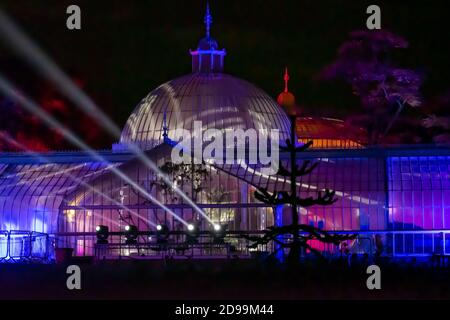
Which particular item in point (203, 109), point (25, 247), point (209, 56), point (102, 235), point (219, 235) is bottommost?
point (25, 247)

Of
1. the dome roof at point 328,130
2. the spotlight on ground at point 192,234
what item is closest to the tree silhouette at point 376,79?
the dome roof at point 328,130

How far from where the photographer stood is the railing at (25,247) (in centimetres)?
5219

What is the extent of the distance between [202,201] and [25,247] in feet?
30.5

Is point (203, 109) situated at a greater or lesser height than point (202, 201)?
greater

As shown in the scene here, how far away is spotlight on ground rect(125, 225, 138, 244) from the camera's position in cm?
5294

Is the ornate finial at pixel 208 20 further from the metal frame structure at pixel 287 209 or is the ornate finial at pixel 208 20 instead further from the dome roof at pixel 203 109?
the metal frame structure at pixel 287 209

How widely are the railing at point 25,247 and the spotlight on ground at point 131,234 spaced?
3.29 meters

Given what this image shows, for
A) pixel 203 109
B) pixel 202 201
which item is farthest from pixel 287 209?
pixel 203 109

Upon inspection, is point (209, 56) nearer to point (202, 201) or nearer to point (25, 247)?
point (202, 201)

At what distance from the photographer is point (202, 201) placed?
59.8m

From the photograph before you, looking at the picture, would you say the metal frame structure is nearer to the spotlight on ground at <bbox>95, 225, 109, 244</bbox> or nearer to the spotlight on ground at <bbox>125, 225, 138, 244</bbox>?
the spotlight on ground at <bbox>125, 225, 138, 244</bbox>

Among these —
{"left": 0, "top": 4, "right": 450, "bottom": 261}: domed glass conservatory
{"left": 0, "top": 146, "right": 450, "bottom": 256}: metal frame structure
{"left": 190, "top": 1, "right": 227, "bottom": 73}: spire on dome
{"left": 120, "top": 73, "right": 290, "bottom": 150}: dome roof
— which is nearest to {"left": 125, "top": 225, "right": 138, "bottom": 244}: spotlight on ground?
{"left": 0, "top": 4, "right": 450, "bottom": 261}: domed glass conservatory

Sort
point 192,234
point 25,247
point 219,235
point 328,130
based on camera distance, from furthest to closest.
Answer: point 328,130 < point 25,247 < point 192,234 < point 219,235

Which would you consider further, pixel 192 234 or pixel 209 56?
pixel 209 56
